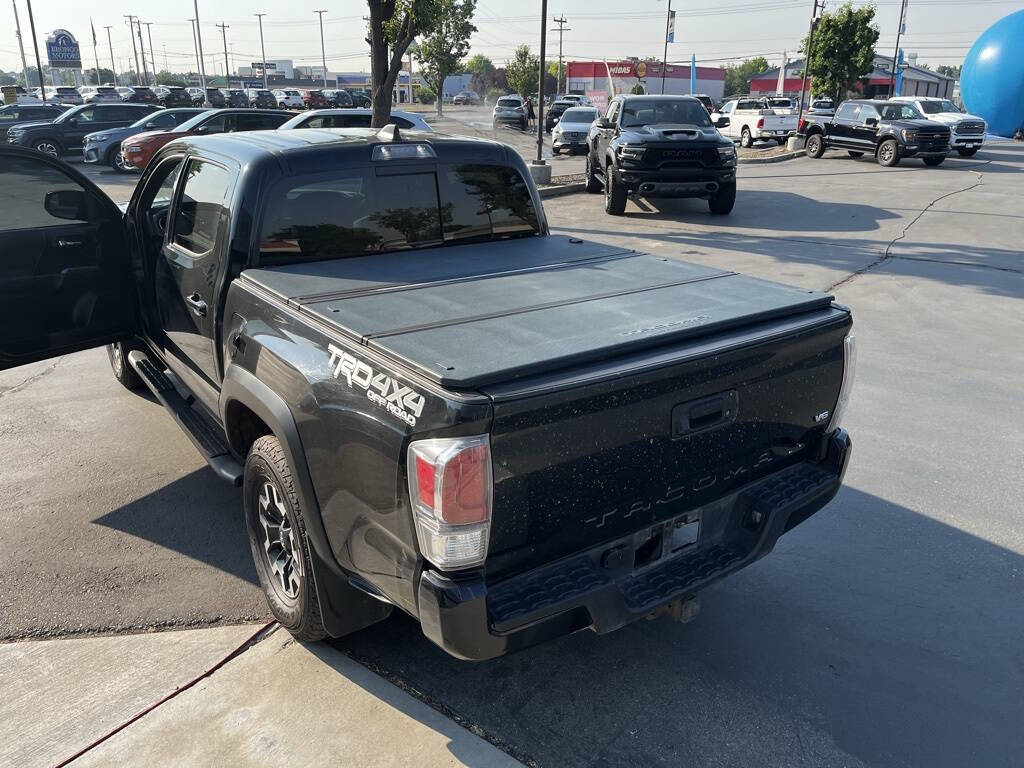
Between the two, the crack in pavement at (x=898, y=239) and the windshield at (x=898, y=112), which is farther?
the windshield at (x=898, y=112)

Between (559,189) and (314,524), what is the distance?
579 inches

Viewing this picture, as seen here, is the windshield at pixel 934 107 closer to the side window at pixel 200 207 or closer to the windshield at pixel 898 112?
the windshield at pixel 898 112

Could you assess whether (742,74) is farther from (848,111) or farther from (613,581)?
(613,581)

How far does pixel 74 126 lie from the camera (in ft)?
73.6

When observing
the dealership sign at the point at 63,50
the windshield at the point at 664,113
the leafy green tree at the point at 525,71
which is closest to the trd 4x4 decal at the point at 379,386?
the windshield at the point at 664,113

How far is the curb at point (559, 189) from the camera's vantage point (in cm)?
1639

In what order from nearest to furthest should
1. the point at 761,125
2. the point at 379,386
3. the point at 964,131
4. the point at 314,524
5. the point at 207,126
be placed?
the point at 379,386, the point at 314,524, the point at 207,126, the point at 964,131, the point at 761,125

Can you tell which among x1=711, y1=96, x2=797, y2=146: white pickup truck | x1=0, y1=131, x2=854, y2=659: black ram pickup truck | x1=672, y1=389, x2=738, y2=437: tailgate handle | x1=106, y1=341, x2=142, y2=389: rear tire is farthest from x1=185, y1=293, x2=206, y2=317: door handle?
x1=711, y1=96, x2=797, y2=146: white pickup truck

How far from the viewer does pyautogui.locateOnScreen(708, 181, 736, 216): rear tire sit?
44.1 ft

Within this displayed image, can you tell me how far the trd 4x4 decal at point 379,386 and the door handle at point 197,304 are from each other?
4.47 ft

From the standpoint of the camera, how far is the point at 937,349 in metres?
7.03

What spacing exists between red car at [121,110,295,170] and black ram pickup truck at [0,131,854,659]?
1352cm

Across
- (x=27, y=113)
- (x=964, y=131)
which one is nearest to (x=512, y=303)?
(x=964, y=131)

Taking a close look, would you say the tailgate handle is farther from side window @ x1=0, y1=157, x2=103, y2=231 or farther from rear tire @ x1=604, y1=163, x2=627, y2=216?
rear tire @ x1=604, y1=163, x2=627, y2=216
